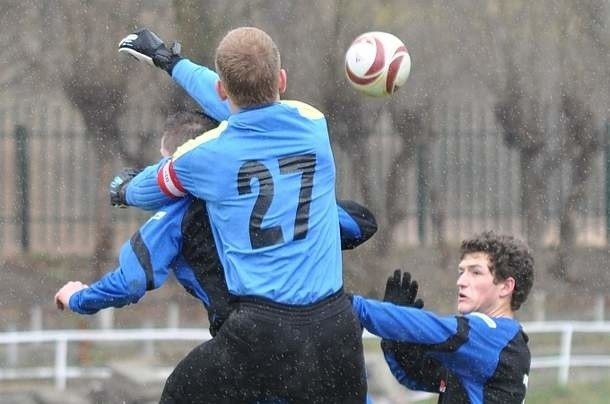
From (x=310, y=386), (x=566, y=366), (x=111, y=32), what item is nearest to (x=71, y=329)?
(x=111, y=32)

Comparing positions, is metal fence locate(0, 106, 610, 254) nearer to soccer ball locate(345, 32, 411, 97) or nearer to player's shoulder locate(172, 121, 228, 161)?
soccer ball locate(345, 32, 411, 97)

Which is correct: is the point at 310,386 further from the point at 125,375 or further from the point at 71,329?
the point at 71,329

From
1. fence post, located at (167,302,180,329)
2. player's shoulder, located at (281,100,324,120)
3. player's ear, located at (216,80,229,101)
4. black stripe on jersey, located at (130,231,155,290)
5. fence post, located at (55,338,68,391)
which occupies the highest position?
player's ear, located at (216,80,229,101)

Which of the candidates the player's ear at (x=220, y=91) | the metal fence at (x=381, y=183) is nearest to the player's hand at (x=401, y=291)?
the player's ear at (x=220, y=91)

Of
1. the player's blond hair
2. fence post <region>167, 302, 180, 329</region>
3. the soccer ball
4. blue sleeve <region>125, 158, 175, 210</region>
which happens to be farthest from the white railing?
the player's blond hair

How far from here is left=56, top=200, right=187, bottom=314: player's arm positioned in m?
4.23

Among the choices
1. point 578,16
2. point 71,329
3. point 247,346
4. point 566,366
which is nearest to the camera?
point 247,346

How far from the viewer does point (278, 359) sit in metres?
3.98

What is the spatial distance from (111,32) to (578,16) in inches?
164

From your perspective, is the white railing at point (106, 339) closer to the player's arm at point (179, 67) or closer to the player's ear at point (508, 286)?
the player's arm at point (179, 67)

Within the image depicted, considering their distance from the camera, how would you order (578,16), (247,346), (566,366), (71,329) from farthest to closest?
(578,16)
(71,329)
(566,366)
(247,346)

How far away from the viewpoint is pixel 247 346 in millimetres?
3980

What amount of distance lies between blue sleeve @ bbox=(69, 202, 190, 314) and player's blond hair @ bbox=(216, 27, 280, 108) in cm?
43

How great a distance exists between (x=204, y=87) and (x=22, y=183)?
6.85 metres
